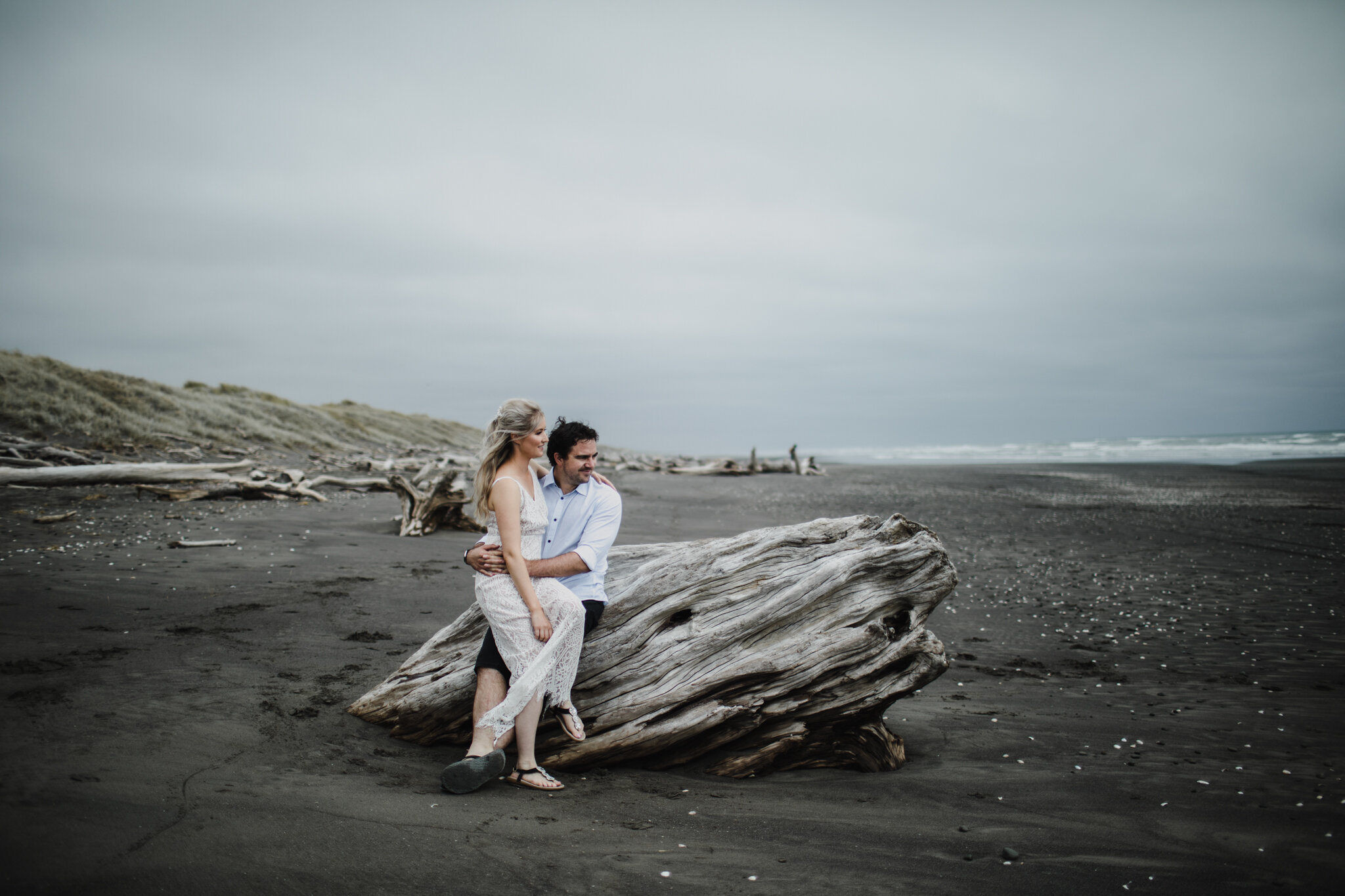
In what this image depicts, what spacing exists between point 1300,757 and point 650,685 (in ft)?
15.1

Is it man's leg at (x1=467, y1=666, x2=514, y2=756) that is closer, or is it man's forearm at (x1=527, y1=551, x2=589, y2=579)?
man's leg at (x1=467, y1=666, x2=514, y2=756)

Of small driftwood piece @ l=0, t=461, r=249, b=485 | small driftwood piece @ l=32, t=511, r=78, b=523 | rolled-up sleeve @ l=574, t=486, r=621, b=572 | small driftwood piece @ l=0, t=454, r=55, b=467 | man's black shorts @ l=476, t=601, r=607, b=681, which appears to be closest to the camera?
man's black shorts @ l=476, t=601, r=607, b=681

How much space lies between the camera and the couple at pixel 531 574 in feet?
14.9

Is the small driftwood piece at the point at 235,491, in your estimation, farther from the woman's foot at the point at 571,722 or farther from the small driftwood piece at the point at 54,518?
the woman's foot at the point at 571,722

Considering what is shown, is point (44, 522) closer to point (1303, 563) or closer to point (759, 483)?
point (1303, 563)

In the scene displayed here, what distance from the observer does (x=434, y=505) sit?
14367 mm

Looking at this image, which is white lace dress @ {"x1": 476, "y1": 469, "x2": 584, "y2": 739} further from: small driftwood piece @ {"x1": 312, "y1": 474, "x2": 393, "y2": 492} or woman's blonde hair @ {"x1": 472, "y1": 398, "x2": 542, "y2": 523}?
small driftwood piece @ {"x1": 312, "y1": 474, "x2": 393, "y2": 492}

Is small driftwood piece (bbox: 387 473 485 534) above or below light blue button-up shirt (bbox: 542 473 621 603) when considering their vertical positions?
below

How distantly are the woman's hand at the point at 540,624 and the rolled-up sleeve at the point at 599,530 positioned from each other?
46cm

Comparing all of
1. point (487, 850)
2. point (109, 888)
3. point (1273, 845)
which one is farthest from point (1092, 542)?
point (109, 888)

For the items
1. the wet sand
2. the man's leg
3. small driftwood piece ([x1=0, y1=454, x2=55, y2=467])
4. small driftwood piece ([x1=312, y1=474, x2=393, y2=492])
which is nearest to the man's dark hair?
the man's leg

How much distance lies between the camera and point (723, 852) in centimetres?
376

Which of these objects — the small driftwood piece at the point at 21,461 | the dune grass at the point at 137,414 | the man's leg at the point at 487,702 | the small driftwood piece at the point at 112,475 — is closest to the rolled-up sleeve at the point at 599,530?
the man's leg at the point at 487,702

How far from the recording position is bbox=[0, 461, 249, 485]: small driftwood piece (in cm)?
1452
